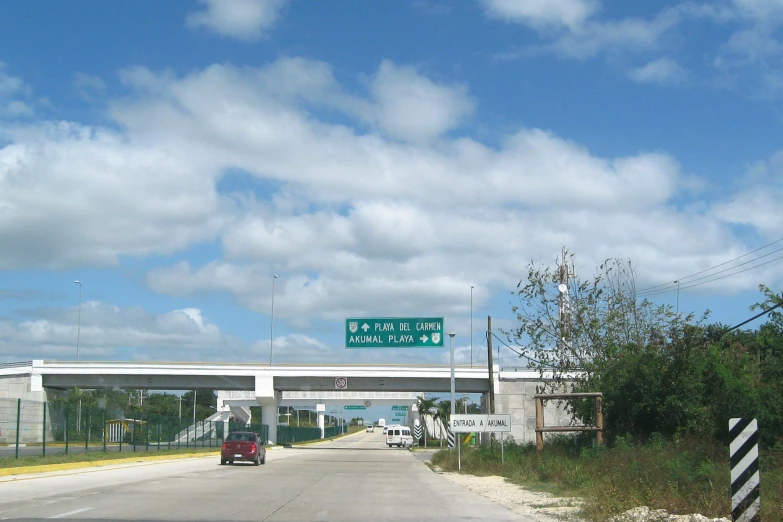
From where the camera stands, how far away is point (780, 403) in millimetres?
22938

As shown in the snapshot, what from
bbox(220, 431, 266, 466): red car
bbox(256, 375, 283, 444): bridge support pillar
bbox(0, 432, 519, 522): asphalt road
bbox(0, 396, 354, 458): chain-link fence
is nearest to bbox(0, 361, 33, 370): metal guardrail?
bbox(0, 396, 354, 458): chain-link fence

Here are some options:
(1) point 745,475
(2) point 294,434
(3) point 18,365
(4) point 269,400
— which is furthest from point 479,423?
(2) point 294,434

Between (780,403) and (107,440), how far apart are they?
34222mm

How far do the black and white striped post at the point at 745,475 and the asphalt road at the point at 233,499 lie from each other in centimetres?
520

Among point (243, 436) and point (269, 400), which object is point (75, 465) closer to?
point (243, 436)

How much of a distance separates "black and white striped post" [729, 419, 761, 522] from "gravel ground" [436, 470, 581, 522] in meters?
3.81

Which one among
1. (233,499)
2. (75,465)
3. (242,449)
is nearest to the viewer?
(233,499)

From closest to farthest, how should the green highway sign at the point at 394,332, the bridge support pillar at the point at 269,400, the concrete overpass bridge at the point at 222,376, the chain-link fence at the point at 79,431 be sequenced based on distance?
the chain-link fence at the point at 79,431
the green highway sign at the point at 394,332
the concrete overpass bridge at the point at 222,376
the bridge support pillar at the point at 269,400

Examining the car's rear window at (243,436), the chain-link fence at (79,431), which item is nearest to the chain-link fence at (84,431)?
the chain-link fence at (79,431)

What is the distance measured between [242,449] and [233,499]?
19.7 metres

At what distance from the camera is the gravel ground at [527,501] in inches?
656

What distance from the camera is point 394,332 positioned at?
39.5 metres

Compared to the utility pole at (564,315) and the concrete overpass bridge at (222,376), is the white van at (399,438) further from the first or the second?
the utility pole at (564,315)

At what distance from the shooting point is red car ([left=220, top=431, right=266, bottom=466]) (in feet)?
127
